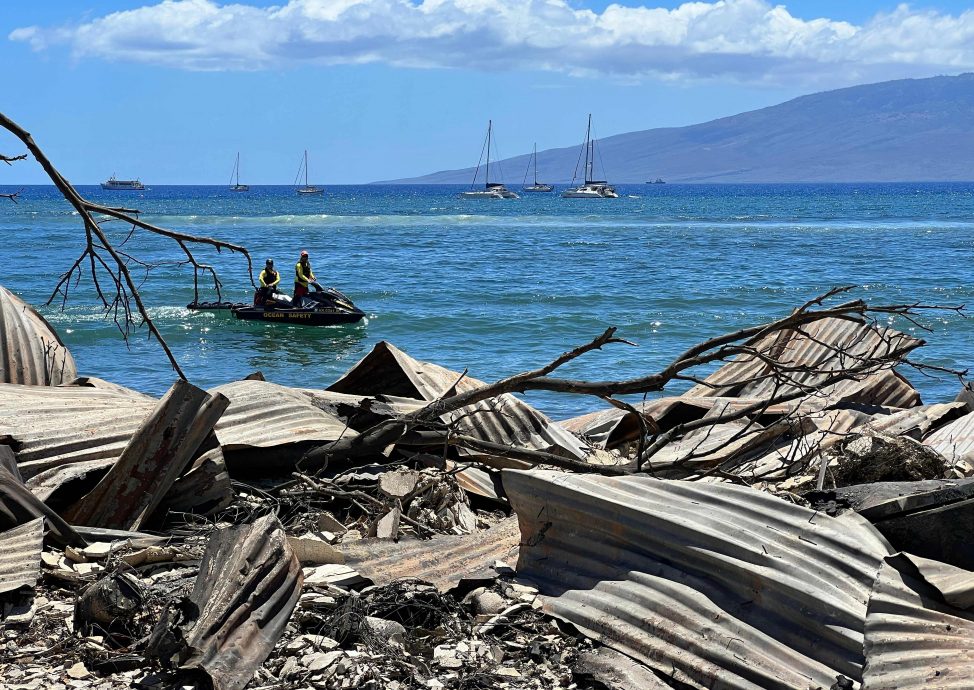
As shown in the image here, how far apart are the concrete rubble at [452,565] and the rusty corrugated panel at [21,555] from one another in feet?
0.04

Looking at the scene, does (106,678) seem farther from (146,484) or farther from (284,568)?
(146,484)

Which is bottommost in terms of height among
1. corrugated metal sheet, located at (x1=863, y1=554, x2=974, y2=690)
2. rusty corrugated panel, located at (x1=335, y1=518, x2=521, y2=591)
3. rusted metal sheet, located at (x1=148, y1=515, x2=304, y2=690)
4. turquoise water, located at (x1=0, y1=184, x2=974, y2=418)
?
turquoise water, located at (x1=0, y1=184, x2=974, y2=418)

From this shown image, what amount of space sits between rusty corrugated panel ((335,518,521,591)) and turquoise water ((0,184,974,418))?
7.31 metres

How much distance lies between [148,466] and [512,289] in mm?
25706

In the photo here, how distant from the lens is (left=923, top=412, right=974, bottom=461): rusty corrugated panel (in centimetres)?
621

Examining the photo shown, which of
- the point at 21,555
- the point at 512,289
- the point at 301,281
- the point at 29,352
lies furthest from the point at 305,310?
the point at 21,555

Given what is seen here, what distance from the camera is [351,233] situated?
60.7 meters

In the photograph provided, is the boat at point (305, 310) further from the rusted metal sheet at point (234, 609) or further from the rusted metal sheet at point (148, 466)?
the rusted metal sheet at point (234, 609)

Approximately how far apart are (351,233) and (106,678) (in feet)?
190

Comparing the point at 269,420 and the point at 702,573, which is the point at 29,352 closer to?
the point at 269,420

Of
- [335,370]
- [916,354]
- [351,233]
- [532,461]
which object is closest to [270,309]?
[335,370]

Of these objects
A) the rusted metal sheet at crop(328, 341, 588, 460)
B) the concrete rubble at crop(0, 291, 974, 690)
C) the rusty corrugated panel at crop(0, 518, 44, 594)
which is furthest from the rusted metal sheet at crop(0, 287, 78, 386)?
the rusty corrugated panel at crop(0, 518, 44, 594)

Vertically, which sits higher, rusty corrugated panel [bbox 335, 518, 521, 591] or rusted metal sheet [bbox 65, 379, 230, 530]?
rusted metal sheet [bbox 65, 379, 230, 530]

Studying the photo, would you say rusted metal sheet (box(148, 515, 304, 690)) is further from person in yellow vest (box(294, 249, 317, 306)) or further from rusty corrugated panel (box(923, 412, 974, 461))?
person in yellow vest (box(294, 249, 317, 306))
